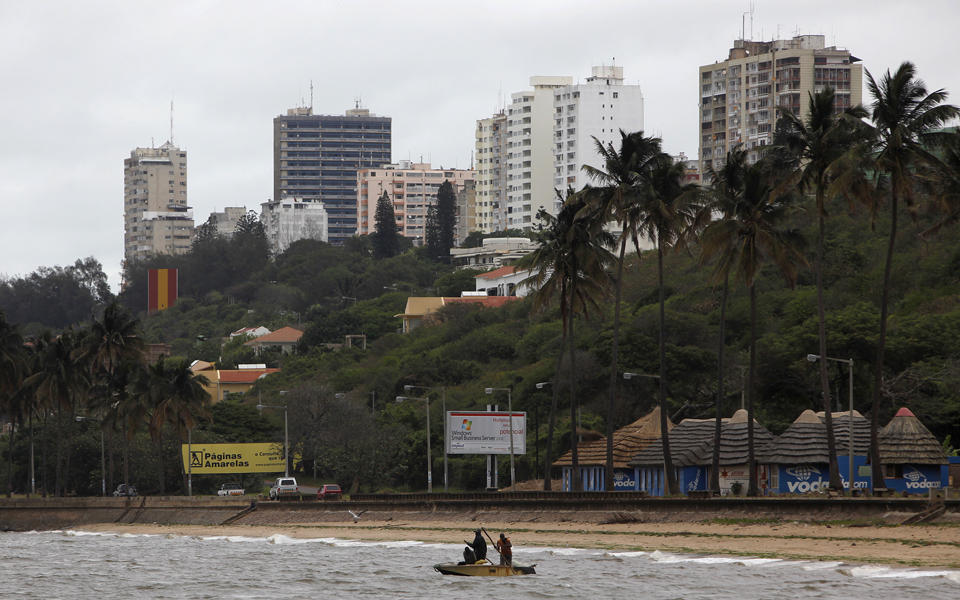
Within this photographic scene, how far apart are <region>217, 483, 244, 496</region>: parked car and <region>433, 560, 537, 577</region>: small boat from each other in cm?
4807

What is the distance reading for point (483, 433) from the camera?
68875mm

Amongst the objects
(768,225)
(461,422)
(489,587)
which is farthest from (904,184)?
(461,422)

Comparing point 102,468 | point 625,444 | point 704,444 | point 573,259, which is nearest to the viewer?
point 573,259

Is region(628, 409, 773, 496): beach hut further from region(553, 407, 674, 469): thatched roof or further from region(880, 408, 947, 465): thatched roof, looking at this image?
region(880, 408, 947, 465): thatched roof

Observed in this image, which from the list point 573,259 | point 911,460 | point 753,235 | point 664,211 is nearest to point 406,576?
point 753,235

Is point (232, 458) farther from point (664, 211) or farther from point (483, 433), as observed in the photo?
point (664, 211)

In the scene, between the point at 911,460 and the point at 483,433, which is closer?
the point at 911,460

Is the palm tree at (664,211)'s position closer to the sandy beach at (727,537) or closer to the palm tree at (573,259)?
the palm tree at (573,259)

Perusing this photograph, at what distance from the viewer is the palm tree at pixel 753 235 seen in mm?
44875

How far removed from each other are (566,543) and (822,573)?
13831mm

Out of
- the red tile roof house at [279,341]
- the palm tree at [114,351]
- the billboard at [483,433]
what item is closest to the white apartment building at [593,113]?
the red tile roof house at [279,341]

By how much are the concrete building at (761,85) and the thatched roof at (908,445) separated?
11357 cm

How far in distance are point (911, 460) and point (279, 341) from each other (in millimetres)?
121442

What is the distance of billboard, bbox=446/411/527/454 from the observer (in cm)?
6825
